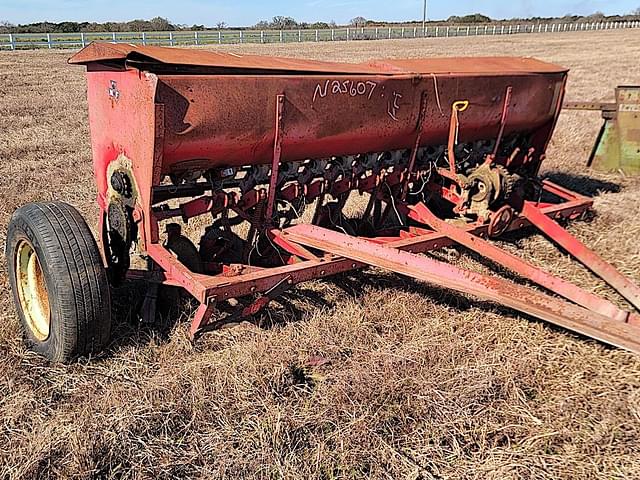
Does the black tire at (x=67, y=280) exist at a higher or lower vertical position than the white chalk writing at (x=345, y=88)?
lower

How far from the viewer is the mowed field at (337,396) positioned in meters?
2.47

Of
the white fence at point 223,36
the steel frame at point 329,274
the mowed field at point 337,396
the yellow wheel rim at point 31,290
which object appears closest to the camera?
the mowed field at point 337,396

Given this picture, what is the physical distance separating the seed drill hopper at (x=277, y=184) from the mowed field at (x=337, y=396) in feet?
0.79

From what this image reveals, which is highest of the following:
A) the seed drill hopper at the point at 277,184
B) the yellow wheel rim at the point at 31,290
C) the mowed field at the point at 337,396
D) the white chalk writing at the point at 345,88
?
the white chalk writing at the point at 345,88

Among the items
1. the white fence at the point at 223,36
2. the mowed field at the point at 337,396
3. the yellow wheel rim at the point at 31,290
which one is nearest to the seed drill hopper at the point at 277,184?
the yellow wheel rim at the point at 31,290

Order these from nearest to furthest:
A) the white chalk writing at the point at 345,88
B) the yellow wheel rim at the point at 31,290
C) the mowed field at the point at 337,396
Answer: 1. the mowed field at the point at 337,396
2. the yellow wheel rim at the point at 31,290
3. the white chalk writing at the point at 345,88

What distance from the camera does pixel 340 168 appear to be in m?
4.07

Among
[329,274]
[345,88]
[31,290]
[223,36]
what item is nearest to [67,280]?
[31,290]

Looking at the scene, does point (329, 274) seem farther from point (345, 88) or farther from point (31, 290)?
point (31, 290)

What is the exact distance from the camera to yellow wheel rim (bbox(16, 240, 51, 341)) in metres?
3.30

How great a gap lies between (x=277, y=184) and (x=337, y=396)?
4.82ft

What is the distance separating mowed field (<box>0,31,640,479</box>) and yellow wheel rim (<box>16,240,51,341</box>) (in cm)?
13

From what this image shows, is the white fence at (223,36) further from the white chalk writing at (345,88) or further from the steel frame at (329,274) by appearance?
the steel frame at (329,274)

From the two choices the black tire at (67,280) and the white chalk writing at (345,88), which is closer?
the black tire at (67,280)
